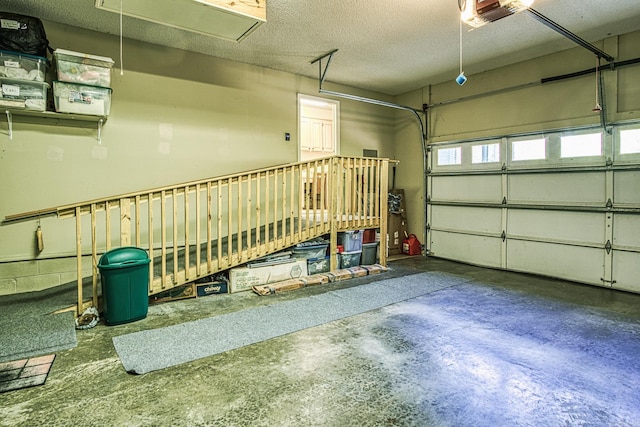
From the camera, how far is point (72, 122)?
426 centimetres

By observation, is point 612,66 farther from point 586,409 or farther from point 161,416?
point 161,416

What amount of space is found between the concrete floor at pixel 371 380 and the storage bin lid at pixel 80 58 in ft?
9.82

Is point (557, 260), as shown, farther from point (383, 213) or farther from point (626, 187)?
point (383, 213)

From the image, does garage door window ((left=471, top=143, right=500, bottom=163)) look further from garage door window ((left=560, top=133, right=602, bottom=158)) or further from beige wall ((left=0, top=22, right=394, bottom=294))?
beige wall ((left=0, top=22, right=394, bottom=294))

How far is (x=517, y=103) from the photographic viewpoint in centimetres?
570

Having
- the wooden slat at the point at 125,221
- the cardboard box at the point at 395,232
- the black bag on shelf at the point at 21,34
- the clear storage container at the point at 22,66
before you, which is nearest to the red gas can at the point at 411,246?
the cardboard box at the point at 395,232

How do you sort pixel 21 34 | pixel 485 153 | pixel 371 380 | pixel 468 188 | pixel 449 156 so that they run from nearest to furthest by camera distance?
pixel 371 380 → pixel 21 34 → pixel 485 153 → pixel 468 188 → pixel 449 156

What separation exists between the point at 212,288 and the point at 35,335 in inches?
72.3

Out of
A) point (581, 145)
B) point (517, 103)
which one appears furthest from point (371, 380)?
point (517, 103)

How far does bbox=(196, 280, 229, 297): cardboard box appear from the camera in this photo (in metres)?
4.36

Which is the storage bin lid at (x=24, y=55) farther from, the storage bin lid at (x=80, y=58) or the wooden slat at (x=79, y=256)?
the wooden slat at (x=79, y=256)

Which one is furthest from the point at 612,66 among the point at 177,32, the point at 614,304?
the point at 177,32

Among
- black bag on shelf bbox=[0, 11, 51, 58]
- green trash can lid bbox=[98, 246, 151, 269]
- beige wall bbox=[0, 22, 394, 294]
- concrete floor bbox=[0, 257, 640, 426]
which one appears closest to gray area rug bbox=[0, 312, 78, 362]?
concrete floor bbox=[0, 257, 640, 426]

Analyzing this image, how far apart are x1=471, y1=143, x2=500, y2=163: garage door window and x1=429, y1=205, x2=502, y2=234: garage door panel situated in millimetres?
907
